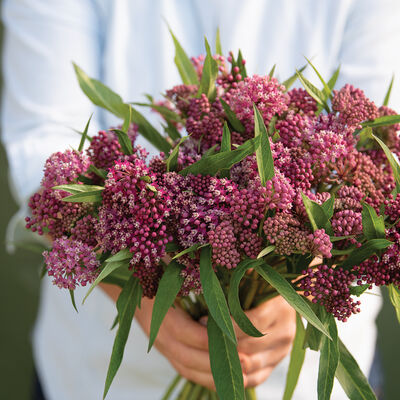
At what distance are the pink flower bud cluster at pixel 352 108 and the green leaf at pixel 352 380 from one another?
24 centimetres

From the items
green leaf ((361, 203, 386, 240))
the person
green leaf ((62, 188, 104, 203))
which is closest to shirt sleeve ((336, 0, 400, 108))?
the person

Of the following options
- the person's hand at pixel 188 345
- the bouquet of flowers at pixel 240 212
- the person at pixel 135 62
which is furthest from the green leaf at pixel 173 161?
the person at pixel 135 62

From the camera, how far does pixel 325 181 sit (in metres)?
0.44

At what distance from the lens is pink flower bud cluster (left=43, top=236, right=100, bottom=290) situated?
1.31 ft

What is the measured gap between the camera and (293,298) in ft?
1.28

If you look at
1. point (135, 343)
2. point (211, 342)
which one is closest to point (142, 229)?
point (211, 342)

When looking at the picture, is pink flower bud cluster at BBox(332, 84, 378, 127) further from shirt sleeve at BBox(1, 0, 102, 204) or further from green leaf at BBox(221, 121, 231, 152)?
shirt sleeve at BBox(1, 0, 102, 204)

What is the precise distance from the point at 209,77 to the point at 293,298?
244 millimetres

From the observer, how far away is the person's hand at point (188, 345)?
60cm

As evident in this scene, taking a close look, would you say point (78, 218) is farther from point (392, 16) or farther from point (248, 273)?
point (392, 16)

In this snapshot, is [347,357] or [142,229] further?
[347,357]

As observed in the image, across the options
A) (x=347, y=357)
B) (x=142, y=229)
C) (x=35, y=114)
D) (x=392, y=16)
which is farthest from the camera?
(x=35, y=114)

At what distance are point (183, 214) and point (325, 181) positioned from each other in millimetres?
148

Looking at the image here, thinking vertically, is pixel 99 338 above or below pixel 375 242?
below
